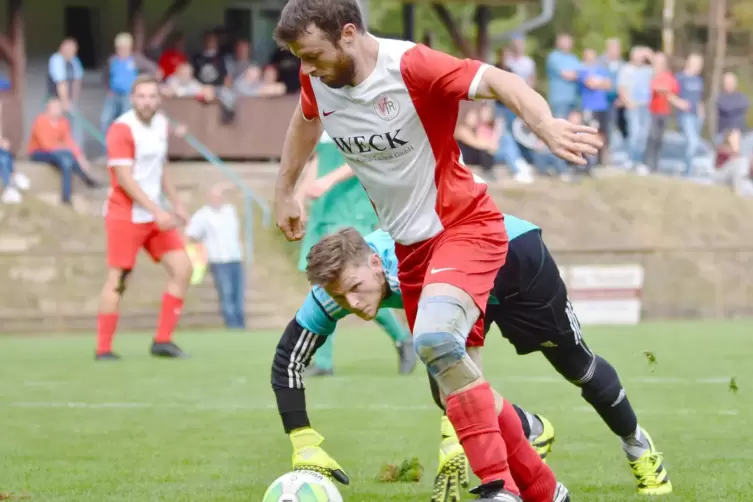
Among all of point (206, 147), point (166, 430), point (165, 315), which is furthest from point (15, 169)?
point (166, 430)

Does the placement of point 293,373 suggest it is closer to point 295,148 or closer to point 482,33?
point 295,148

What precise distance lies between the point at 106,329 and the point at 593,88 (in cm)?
1417

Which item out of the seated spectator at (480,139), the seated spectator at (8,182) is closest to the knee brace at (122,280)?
the seated spectator at (8,182)

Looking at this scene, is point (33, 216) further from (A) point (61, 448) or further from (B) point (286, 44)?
(B) point (286, 44)

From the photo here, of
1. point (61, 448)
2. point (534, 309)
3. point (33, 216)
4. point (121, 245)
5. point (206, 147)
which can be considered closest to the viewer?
point (534, 309)

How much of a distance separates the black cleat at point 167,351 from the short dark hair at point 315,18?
28.5ft

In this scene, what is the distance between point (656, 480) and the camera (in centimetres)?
617

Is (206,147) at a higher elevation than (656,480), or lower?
lower

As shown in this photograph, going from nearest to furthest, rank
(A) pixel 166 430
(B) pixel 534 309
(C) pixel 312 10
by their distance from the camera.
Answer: (C) pixel 312 10
(B) pixel 534 309
(A) pixel 166 430

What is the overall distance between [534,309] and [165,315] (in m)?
7.94

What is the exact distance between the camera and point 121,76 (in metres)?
22.9

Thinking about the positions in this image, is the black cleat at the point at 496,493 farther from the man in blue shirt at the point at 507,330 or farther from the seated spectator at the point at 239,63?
the seated spectator at the point at 239,63

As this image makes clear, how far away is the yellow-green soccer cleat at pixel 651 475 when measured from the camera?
243 inches

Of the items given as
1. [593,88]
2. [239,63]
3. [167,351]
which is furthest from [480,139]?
[167,351]
